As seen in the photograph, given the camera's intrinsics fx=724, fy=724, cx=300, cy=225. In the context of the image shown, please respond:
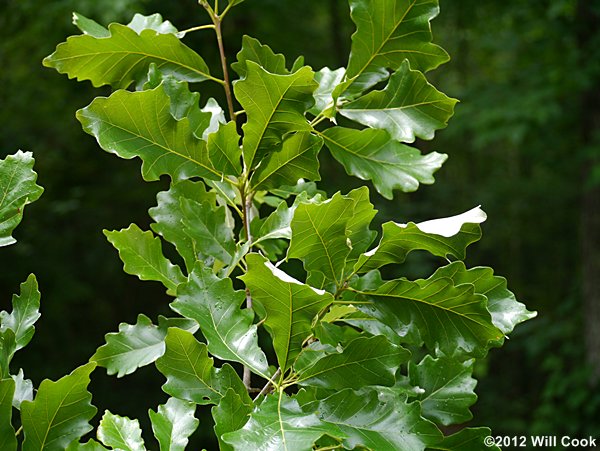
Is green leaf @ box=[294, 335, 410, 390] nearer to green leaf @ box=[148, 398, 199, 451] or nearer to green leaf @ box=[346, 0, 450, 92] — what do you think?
green leaf @ box=[148, 398, 199, 451]

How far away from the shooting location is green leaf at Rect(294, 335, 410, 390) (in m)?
0.70

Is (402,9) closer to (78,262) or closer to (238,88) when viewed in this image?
(238,88)

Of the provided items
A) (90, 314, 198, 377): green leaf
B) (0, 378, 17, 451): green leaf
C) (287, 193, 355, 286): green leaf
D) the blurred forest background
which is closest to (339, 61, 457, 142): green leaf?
(287, 193, 355, 286): green leaf

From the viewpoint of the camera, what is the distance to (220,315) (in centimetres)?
70

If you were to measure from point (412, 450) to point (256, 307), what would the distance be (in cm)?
23

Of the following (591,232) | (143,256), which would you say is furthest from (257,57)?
(591,232)

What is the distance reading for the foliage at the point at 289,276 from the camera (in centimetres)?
66

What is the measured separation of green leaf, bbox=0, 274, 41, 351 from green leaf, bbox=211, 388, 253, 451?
0.23 meters

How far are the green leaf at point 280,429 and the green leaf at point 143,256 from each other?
0.25 m

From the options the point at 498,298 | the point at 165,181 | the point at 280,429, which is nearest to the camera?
the point at 280,429

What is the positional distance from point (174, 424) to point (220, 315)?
14cm

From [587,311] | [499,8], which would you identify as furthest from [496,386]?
[499,8]

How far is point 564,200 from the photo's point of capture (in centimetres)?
831

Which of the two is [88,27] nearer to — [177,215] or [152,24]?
[152,24]
